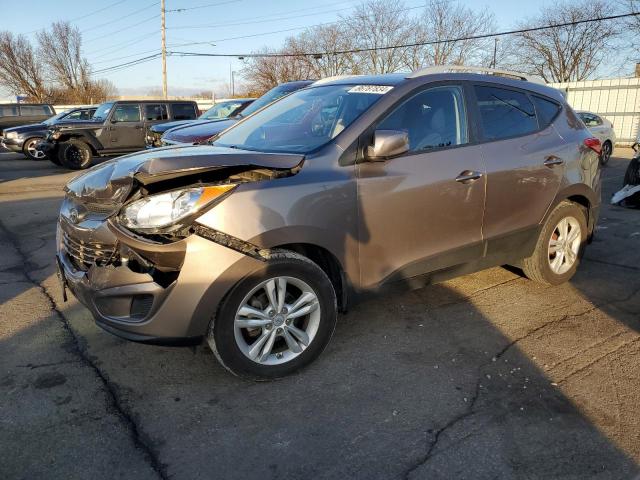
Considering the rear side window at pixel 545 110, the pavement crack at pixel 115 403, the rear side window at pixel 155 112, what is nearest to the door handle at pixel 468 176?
the rear side window at pixel 545 110

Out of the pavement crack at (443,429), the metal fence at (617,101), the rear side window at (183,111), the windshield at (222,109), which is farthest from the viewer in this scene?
the metal fence at (617,101)

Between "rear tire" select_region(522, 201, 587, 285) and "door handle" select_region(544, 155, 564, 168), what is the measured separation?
40 cm

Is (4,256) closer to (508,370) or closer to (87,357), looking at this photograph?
(87,357)

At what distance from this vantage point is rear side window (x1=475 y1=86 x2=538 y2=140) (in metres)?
3.85

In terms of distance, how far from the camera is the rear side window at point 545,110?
14.0 feet

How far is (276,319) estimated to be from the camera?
2951 mm

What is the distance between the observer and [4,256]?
5617mm

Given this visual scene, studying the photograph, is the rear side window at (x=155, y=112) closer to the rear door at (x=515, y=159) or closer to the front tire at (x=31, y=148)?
the front tire at (x=31, y=148)

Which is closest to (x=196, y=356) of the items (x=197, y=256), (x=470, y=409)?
(x=197, y=256)

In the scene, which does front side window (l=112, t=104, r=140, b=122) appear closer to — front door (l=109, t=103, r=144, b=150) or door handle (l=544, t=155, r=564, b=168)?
front door (l=109, t=103, r=144, b=150)

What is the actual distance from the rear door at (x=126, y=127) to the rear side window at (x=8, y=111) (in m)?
11.3

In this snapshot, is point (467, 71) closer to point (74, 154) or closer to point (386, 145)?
point (386, 145)

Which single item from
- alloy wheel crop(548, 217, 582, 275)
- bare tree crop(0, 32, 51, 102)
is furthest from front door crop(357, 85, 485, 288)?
bare tree crop(0, 32, 51, 102)

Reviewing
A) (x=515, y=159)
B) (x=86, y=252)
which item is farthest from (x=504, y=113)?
(x=86, y=252)
